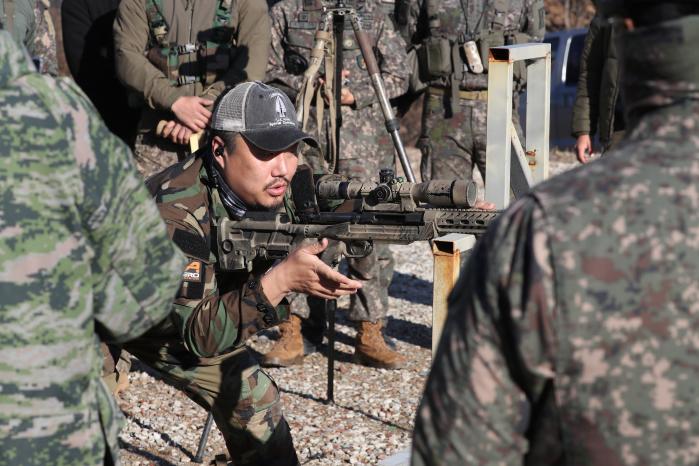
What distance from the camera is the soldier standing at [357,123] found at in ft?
20.9

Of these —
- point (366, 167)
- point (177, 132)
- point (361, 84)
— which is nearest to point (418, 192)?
point (177, 132)

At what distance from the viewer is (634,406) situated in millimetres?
1765

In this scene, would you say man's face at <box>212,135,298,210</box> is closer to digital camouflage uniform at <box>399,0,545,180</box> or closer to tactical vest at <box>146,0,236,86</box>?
tactical vest at <box>146,0,236,86</box>

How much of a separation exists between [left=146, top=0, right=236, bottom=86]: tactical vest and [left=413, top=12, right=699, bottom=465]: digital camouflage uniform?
4286mm

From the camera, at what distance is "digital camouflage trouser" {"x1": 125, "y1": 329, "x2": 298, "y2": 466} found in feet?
12.6

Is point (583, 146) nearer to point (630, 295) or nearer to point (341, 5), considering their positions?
point (341, 5)

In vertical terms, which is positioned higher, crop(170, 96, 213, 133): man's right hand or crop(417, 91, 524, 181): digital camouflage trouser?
crop(170, 96, 213, 133): man's right hand

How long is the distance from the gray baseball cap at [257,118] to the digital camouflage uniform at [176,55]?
1.71m

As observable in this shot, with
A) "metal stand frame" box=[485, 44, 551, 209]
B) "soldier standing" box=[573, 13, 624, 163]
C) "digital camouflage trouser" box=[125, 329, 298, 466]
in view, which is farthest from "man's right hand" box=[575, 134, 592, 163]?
"digital camouflage trouser" box=[125, 329, 298, 466]

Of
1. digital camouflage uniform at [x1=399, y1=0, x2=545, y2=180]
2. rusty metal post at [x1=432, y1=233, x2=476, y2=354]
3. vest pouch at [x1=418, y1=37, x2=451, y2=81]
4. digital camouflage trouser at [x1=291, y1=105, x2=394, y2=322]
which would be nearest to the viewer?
rusty metal post at [x1=432, y1=233, x2=476, y2=354]

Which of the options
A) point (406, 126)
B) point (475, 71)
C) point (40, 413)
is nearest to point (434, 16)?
point (475, 71)

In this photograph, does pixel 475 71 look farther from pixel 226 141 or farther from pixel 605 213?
pixel 605 213

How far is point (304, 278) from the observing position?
3.67 m

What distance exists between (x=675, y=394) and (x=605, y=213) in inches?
12.3
